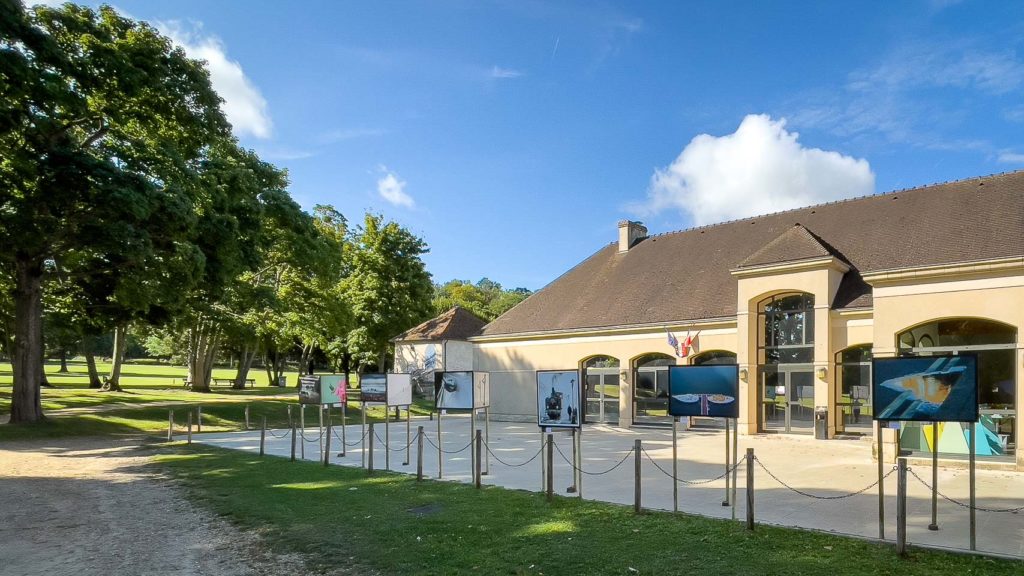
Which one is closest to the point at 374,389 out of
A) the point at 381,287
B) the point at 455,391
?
the point at 455,391

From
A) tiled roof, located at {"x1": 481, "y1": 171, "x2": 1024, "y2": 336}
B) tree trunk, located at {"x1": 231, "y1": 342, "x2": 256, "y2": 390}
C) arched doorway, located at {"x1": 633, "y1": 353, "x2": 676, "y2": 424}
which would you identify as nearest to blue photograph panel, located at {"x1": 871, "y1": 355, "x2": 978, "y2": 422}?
tiled roof, located at {"x1": 481, "y1": 171, "x2": 1024, "y2": 336}

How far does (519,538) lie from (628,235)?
83.2 feet

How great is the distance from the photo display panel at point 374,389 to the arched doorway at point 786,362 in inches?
520

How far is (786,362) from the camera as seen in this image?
21922mm

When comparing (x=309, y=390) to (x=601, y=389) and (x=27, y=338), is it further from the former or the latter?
(x=601, y=389)

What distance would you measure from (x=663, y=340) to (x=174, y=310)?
62.8ft

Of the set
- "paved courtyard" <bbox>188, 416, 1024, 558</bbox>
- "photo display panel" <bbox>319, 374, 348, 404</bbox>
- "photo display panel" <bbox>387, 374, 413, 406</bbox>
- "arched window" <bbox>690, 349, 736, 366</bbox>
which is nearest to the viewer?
"paved courtyard" <bbox>188, 416, 1024, 558</bbox>

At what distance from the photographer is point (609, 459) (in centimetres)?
1622

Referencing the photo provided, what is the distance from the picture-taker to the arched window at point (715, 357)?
76.7 ft

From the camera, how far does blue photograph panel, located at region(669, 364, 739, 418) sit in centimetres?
1023

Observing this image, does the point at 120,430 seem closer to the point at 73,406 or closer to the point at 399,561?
the point at 73,406

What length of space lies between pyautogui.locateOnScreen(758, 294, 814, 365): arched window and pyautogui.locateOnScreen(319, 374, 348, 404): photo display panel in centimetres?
1413

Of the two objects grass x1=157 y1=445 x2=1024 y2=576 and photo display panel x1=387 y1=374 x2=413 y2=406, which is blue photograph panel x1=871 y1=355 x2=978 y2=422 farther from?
photo display panel x1=387 y1=374 x2=413 y2=406

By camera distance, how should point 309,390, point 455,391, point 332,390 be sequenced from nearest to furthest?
point 455,391, point 332,390, point 309,390
